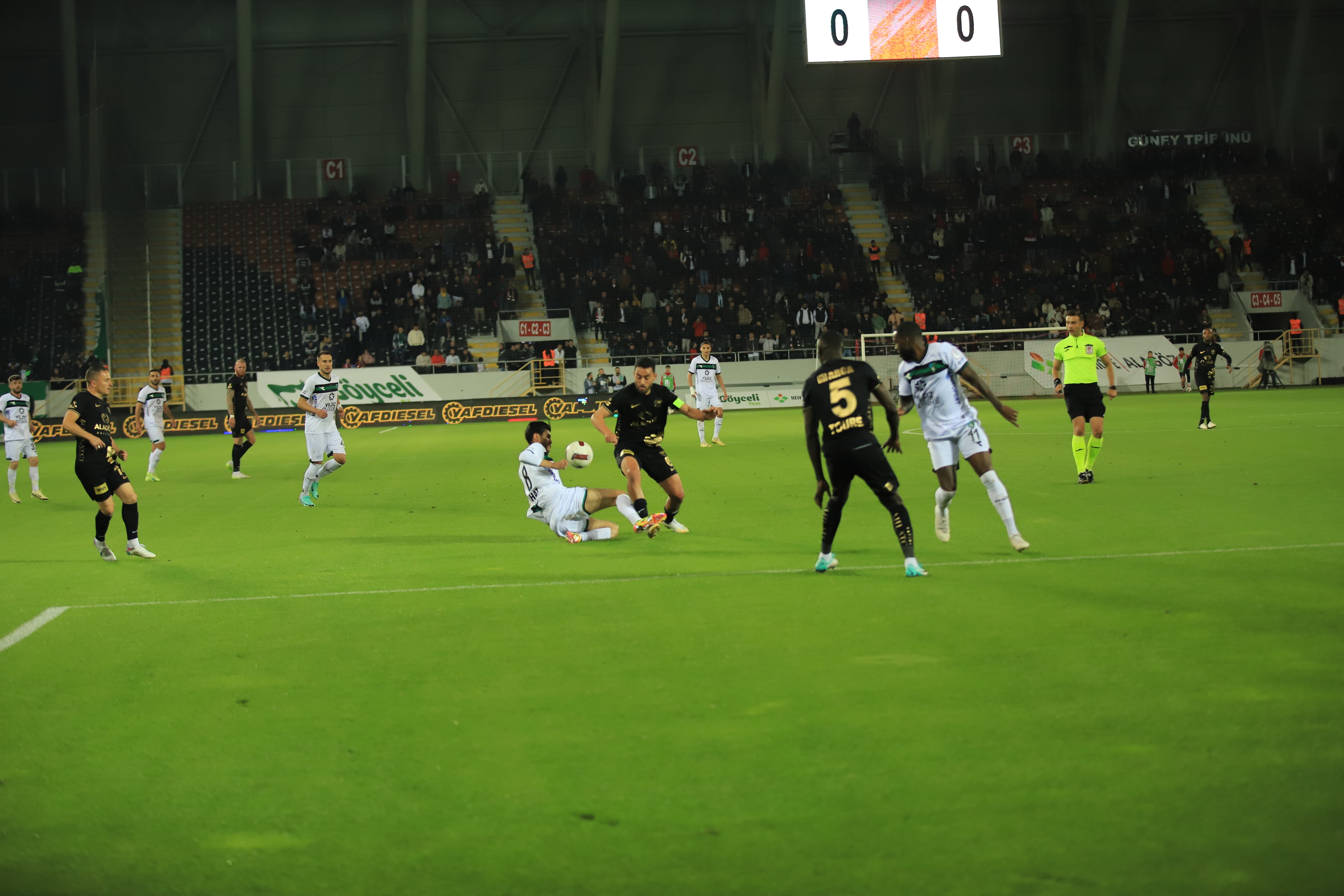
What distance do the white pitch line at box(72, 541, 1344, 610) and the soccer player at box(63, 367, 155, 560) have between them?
2.76 meters

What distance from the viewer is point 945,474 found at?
35.9 ft

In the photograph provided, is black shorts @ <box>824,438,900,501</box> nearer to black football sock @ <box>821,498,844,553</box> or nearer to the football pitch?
black football sock @ <box>821,498,844,553</box>

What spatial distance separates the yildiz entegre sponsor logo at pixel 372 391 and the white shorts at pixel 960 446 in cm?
3338

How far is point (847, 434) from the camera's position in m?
9.42

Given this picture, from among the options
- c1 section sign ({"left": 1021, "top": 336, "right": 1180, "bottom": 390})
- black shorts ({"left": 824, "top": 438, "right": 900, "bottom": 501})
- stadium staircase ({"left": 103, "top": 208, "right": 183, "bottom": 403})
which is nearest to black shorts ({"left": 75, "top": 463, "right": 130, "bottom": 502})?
black shorts ({"left": 824, "top": 438, "right": 900, "bottom": 501})

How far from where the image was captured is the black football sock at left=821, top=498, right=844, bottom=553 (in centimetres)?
965

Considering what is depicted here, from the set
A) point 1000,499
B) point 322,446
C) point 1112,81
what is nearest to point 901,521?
point 1000,499

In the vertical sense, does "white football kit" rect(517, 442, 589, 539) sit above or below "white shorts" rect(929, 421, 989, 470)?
below

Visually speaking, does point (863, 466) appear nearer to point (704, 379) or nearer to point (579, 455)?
point (579, 455)

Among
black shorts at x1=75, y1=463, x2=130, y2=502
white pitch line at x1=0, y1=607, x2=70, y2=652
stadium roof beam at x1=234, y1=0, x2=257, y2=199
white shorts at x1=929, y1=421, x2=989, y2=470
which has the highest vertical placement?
stadium roof beam at x1=234, y1=0, x2=257, y2=199

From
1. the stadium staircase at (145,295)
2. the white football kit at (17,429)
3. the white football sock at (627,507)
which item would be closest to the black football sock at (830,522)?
the white football sock at (627,507)

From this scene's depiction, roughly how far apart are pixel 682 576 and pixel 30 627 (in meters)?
5.16

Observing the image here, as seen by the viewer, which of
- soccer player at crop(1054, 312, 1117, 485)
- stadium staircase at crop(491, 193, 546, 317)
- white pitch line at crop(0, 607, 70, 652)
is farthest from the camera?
stadium staircase at crop(491, 193, 546, 317)

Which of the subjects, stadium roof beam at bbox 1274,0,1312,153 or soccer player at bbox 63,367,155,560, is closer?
soccer player at bbox 63,367,155,560
